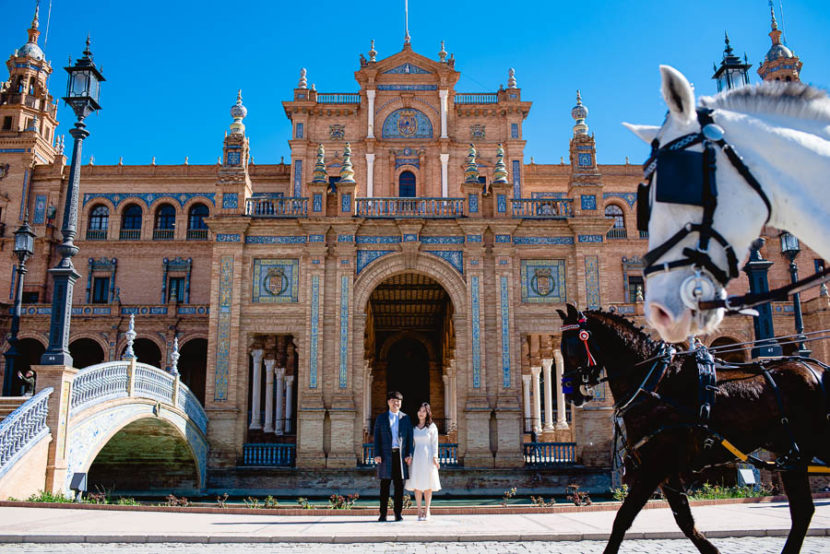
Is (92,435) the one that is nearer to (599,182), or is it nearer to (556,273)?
(556,273)

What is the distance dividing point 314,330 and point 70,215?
9.90 meters

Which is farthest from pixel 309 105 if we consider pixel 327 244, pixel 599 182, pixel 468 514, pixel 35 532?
pixel 35 532

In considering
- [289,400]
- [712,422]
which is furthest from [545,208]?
[712,422]

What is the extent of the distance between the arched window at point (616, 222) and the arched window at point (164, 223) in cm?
2314

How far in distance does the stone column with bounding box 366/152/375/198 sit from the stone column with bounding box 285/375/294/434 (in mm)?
10021

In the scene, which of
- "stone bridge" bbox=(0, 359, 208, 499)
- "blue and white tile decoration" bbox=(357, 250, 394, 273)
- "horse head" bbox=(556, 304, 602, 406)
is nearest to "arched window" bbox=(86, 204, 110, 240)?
"stone bridge" bbox=(0, 359, 208, 499)

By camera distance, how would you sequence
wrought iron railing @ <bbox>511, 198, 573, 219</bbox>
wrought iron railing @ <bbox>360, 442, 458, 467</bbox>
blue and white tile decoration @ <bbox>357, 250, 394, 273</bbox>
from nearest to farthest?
wrought iron railing @ <bbox>360, 442, 458, 467</bbox> < blue and white tile decoration @ <bbox>357, 250, 394, 273</bbox> < wrought iron railing @ <bbox>511, 198, 573, 219</bbox>

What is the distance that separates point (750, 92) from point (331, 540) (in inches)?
283

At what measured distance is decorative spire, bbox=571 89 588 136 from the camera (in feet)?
77.8

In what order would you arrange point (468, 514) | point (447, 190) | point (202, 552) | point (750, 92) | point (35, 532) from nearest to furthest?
1. point (750, 92)
2. point (202, 552)
3. point (35, 532)
4. point (468, 514)
5. point (447, 190)

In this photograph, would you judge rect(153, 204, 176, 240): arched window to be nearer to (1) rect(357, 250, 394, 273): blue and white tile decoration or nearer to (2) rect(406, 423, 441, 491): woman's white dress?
(1) rect(357, 250, 394, 273): blue and white tile decoration

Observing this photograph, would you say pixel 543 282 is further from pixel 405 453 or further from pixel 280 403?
pixel 405 453

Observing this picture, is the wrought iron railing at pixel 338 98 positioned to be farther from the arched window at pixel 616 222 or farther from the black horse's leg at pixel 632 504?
the black horse's leg at pixel 632 504

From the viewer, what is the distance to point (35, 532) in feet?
27.3
